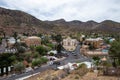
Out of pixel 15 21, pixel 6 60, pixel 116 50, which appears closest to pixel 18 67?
pixel 6 60

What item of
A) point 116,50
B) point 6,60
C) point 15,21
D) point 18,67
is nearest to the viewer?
point 116,50

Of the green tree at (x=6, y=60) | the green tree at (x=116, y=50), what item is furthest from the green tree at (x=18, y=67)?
the green tree at (x=116, y=50)

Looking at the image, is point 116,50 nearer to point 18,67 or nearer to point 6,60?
point 18,67

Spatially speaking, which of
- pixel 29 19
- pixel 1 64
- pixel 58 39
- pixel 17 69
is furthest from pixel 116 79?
pixel 29 19

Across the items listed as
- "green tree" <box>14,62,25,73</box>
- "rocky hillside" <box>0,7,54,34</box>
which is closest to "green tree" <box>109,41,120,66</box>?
"green tree" <box>14,62,25,73</box>

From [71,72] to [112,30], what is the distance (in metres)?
166

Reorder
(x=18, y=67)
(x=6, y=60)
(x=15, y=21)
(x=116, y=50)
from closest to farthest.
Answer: (x=116, y=50)
(x=18, y=67)
(x=6, y=60)
(x=15, y=21)

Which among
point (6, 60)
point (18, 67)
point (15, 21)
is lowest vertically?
point (18, 67)

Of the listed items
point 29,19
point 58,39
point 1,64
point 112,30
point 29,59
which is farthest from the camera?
point 112,30

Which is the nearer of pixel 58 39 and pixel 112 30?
pixel 58 39

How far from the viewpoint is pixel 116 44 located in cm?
3769

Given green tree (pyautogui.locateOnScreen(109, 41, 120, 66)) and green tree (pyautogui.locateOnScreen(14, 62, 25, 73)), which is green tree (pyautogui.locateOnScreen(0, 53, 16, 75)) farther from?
green tree (pyautogui.locateOnScreen(109, 41, 120, 66))

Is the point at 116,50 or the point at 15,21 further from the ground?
the point at 15,21

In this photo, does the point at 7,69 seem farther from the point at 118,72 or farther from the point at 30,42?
→ the point at 30,42
